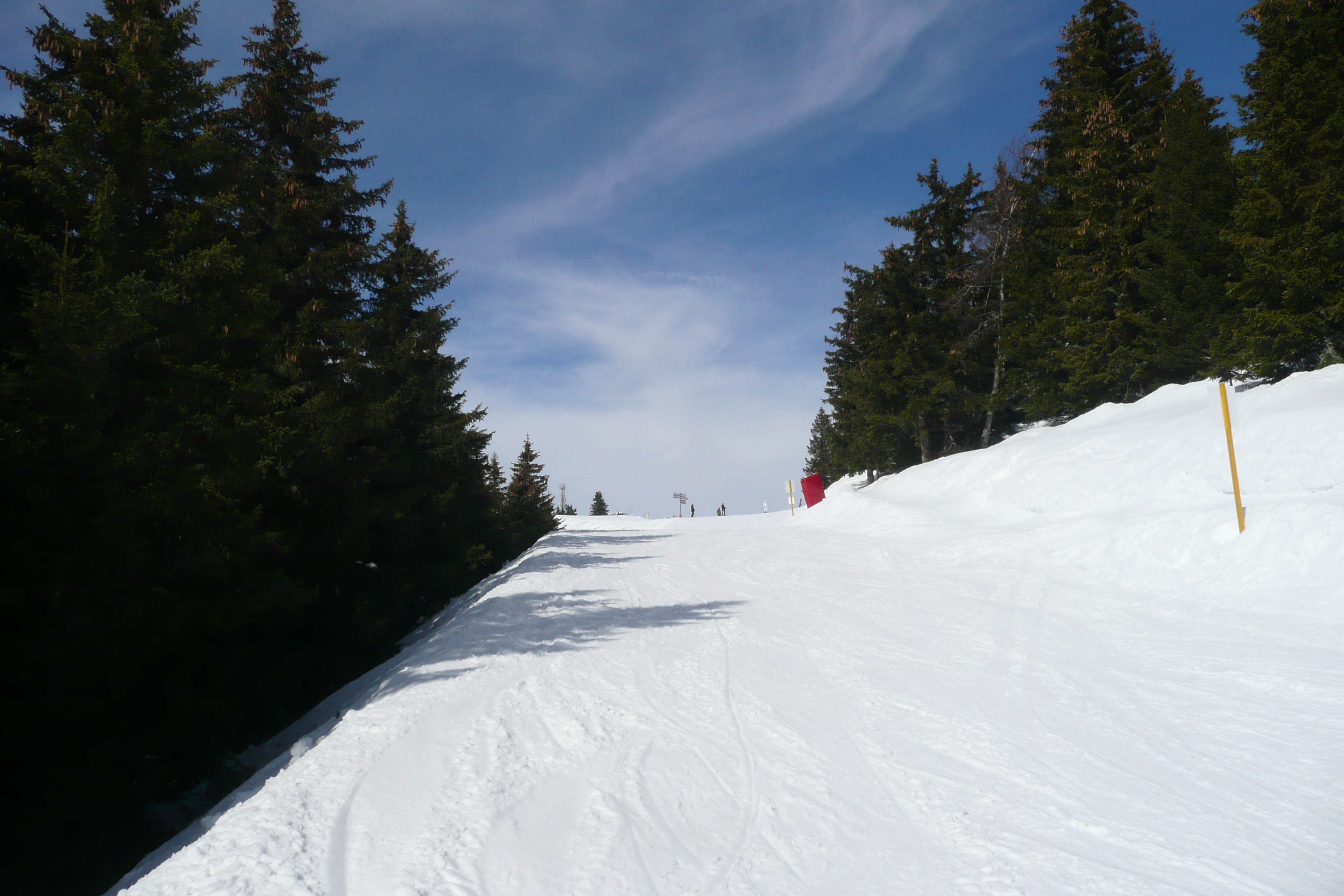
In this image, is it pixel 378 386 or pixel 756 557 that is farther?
pixel 378 386

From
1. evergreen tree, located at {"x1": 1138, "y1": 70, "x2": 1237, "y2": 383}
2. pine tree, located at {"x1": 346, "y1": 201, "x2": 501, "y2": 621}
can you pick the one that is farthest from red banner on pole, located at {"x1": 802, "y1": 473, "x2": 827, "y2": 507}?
pine tree, located at {"x1": 346, "y1": 201, "x2": 501, "y2": 621}

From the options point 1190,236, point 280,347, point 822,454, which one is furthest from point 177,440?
point 822,454

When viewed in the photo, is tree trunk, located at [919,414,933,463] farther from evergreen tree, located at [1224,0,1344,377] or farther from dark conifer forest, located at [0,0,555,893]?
dark conifer forest, located at [0,0,555,893]

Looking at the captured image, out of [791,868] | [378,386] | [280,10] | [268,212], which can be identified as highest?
[280,10]

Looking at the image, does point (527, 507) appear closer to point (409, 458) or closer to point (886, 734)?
point (409, 458)

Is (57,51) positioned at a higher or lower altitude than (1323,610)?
higher

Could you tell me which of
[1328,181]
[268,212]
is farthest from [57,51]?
[1328,181]

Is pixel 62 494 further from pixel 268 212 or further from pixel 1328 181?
pixel 1328 181

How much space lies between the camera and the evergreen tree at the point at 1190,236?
15906 millimetres

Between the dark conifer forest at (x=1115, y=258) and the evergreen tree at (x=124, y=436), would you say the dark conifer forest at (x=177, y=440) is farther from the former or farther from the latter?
the dark conifer forest at (x=1115, y=258)

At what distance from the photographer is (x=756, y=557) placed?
43.9ft

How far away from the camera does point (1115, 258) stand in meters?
19.2

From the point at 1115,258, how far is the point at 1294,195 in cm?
Result: 676

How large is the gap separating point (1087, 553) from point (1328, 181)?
962cm
